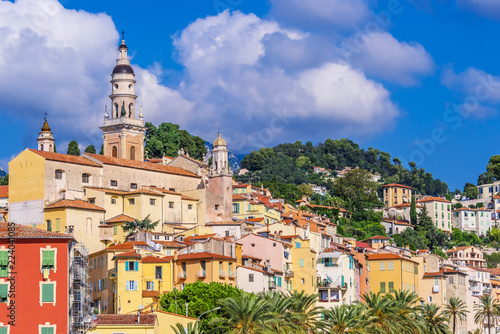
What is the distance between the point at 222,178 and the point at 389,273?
22.1 meters

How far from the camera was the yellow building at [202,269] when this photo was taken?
7450 centimetres

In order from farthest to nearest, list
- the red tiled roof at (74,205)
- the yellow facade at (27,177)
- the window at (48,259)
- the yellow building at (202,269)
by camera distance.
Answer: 1. the yellow facade at (27,177)
2. the red tiled roof at (74,205)
3. the yellow building at (202,269)
4. the window at (48,259)

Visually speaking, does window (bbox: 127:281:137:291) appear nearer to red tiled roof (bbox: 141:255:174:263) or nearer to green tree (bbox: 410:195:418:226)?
red tiled roof (bbox: 141:255:174:263)

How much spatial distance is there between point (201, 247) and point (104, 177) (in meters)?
22.4

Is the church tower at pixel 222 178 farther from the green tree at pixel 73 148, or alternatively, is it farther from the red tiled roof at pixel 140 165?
the green tree at pixel 73 148

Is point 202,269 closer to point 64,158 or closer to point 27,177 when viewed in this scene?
point 27,177

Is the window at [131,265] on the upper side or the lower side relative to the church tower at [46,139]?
lower

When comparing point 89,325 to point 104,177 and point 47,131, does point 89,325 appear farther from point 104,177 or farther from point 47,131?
point 47,131

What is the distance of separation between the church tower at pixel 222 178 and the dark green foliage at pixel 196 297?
35846 mm

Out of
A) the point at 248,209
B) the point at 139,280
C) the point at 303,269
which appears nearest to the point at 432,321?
the point at 303,269

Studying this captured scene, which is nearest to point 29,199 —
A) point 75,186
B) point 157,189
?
point 75,186

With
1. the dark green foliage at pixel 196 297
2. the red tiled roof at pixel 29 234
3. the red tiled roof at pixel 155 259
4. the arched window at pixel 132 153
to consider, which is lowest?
the dark green foliage at pixel 196 297

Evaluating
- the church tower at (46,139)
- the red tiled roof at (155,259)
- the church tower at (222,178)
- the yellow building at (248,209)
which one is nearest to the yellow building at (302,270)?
the red tiled roof at (155,259)

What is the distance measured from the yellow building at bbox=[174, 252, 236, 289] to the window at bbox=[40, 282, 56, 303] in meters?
24.1
